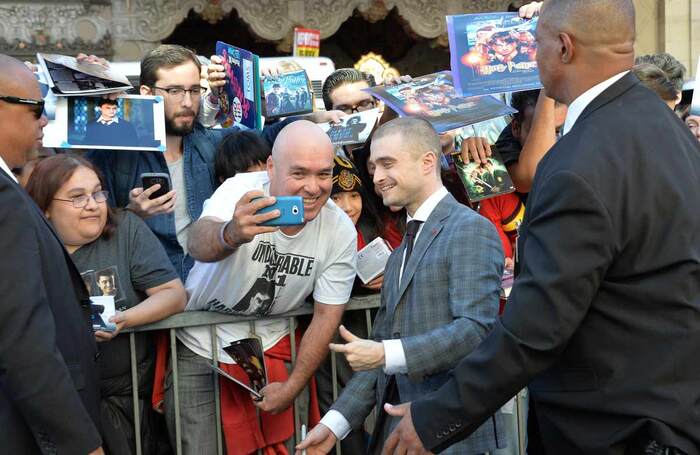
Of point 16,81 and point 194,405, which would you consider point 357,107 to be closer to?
point 194,405

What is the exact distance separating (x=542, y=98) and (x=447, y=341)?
1.77m

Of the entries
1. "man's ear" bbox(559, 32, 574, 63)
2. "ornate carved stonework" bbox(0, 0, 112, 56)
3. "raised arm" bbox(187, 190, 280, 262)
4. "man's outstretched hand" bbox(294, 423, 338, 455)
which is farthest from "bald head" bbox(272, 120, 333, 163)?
"ornate carved stonework" bbox(0, 0, 112, 56)

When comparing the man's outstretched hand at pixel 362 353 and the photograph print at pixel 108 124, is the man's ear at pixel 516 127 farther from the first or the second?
the man's outstretched hand at pixel 362 353

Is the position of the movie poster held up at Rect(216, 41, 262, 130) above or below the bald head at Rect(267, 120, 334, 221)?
above

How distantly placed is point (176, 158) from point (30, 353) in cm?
263

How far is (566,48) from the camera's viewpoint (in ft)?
9.39

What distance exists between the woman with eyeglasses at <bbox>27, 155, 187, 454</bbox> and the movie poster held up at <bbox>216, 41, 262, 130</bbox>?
1.03m

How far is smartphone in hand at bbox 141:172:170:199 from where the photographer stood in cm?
476

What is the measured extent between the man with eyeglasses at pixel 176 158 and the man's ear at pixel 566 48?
106 inches

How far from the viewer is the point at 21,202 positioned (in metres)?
3.03

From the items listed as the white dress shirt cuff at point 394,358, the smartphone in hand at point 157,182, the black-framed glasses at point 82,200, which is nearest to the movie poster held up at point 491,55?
the smartphone in hand at point 157,182

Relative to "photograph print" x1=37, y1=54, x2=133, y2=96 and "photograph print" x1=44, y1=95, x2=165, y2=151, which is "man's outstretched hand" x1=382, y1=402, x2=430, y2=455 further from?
"photograph print" x1=37, y1=54, x2=133, y2=96

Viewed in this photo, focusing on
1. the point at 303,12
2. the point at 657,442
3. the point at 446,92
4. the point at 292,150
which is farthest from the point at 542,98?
the point at 303,12

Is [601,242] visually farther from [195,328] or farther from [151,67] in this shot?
[151,67]
